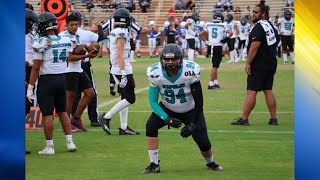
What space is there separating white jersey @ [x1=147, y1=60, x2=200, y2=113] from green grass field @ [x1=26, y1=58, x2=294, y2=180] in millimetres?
803

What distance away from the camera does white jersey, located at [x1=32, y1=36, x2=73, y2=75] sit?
10.4 metres

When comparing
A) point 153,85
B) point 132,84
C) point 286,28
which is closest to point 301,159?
point 153,85

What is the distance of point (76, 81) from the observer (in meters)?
12.8

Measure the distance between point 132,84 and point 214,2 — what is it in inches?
1260

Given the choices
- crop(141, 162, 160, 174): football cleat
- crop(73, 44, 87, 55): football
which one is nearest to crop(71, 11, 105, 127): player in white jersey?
crop(73, 44, 87, 55): football

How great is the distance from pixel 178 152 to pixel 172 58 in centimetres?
241

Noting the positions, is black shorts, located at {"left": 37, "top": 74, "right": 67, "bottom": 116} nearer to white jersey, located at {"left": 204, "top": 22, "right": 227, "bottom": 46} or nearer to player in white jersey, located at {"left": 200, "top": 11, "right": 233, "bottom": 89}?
player in white jersey, located at {"left": 200, "top": 11, "right": 233, "bottom": 89}

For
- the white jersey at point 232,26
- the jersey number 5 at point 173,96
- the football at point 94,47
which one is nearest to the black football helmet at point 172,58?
the jersey number 5 at point 173,96

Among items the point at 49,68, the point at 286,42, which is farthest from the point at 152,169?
the point at 286,42

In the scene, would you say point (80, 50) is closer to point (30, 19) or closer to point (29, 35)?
point (29, 35)

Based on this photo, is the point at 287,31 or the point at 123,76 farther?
the point at 287,31

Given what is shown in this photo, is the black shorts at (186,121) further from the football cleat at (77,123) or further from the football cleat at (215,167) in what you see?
the football cleat at (77,123)

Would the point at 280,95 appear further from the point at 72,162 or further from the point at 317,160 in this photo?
the point at 317,160

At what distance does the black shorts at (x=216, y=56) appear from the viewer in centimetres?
2009
